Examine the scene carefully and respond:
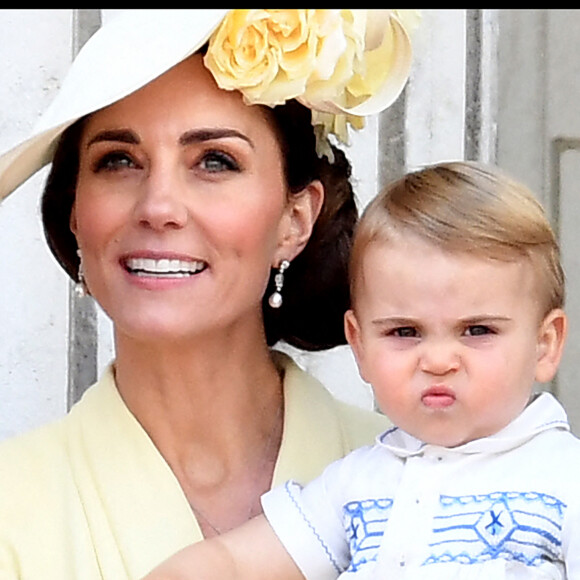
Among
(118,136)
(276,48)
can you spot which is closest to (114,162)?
(118,136)

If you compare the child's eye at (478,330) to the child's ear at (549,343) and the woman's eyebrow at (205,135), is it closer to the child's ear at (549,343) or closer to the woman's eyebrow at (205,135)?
the child's ear at (549,343)

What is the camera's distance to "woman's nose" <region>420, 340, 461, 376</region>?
157cm

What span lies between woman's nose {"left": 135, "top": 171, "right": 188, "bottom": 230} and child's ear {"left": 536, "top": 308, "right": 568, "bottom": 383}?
1.47 feet

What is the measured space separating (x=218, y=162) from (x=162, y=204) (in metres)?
0.11

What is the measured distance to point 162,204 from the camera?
178 cm

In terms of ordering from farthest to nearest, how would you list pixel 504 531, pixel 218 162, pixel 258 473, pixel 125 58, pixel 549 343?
pixel 258 473 < pixel 218 162 < pixel 125 58 < pixel 549 343 < pixel 504 531

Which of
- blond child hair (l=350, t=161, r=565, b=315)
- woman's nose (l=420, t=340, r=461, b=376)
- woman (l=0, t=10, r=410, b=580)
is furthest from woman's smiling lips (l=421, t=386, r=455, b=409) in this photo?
woman (l=0, t=10, r=410, b=580)

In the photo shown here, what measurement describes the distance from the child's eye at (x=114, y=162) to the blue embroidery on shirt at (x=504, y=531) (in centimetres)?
61

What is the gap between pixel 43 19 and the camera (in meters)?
2.67

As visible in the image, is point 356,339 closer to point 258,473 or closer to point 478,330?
point 478,330

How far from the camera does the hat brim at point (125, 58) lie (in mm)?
1715

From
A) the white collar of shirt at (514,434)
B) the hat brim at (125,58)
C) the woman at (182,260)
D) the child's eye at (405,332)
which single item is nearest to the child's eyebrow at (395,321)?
the child's eye at (405,332)

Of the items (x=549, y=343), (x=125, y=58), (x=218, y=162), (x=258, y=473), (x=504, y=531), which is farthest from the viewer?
(x=258, y=473)

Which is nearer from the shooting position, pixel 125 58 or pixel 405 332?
pixel 405 332
